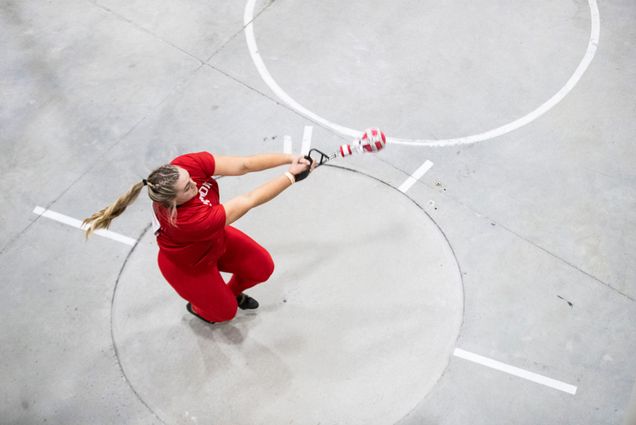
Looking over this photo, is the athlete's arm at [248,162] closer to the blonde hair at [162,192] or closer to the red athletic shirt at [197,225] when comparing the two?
the red athletic shirt at [197,225]

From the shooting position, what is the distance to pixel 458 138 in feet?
23.4

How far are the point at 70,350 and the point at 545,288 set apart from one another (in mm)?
4703

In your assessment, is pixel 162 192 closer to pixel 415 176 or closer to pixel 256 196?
pixel 256 196

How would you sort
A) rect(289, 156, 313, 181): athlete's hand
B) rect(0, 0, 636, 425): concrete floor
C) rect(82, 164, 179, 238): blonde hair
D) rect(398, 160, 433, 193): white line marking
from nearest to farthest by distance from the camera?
rect(82, 164, 179, 238): blonde hair → rect(289, 156, 313, 181): athlete's hand → rect(0, 0, 636, 425): concrete floor → rect(398, 160, 433, 193): white line marking

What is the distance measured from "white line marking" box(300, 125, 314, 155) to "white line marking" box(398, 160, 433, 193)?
118 cm

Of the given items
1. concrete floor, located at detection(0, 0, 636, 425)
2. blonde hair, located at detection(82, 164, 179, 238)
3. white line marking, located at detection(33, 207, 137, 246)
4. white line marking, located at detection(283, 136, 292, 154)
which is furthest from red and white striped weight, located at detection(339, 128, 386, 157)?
white line marking, located at detection(33, 207, 137, 246)

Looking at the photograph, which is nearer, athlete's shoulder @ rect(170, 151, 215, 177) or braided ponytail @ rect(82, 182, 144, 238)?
braided ponytail @ rect(82, 182, 144, 238)

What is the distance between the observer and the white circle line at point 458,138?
7.12 m

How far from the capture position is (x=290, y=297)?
5.95 m

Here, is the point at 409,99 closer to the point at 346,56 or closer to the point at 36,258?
the point at 346,56

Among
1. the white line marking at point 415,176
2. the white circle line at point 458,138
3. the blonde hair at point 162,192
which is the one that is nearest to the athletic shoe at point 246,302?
the blonde hair at point 162,192

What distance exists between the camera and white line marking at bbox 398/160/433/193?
22.1ft

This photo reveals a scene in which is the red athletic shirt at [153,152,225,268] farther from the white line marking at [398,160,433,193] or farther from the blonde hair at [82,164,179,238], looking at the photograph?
the white line marking at [398,160,433,193]

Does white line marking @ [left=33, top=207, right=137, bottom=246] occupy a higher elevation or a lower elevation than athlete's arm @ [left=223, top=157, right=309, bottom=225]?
lower
